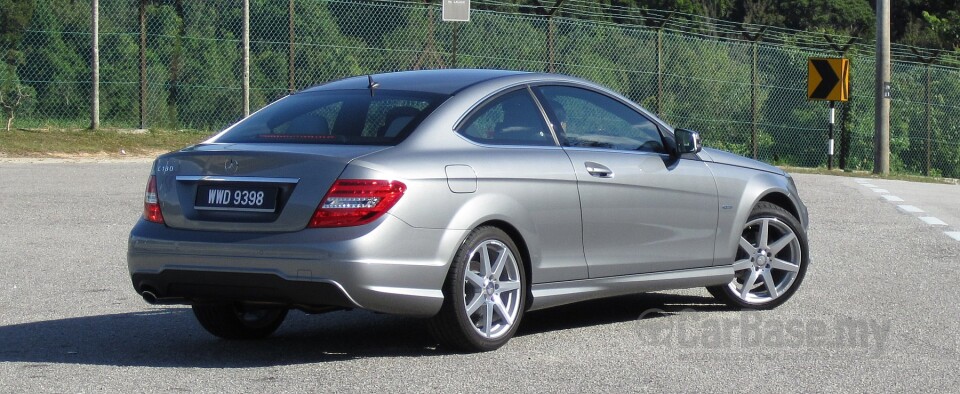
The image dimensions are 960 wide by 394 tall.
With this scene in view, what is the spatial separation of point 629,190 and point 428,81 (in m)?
1.21

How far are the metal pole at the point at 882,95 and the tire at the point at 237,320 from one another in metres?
21.0

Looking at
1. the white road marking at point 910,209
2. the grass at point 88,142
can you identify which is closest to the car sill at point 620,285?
the white road marking at point 910,209

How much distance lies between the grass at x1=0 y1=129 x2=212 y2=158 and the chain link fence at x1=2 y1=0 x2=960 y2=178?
398 mm

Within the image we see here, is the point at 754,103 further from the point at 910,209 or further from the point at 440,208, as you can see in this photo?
the point at 440,208

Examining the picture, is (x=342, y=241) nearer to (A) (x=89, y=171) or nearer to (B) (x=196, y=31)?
(A) (x=89, y=171)

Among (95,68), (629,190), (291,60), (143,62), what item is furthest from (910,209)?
(95,68)

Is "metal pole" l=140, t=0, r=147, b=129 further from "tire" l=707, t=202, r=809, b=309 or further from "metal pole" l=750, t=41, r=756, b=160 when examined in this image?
"tire" l=707, t=202, r=809, b=309

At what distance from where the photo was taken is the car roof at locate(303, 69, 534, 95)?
7.31m

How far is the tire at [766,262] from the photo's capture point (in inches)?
333

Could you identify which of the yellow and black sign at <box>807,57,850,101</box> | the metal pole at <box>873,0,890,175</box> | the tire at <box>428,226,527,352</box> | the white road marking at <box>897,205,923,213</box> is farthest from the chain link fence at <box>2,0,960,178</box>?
the tire at <box>428,226,527,352</box>

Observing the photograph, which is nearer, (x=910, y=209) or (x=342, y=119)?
(x=342, y=119)

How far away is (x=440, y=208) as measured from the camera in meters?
6.53

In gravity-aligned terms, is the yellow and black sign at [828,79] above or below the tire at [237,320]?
above

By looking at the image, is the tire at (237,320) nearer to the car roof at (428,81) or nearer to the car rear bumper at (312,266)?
the car rear bumper at (312,266)
